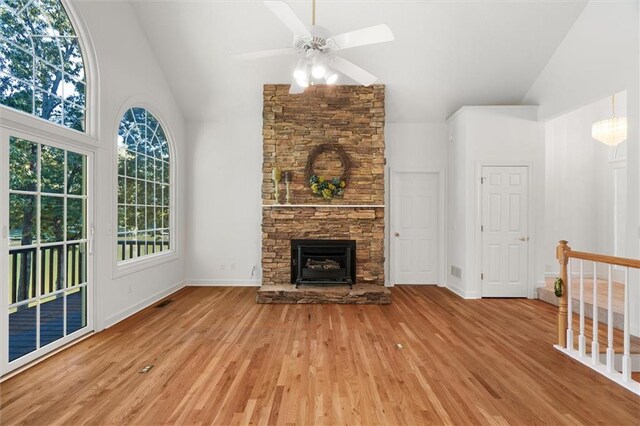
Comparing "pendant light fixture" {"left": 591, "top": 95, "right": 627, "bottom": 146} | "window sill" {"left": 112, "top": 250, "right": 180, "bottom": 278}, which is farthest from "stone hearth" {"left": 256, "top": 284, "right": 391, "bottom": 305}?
"pendant light fixture" {"left": 591, "top": 95, "right": 627, "bottom": 146}

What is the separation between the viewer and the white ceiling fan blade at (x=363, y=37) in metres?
2.36

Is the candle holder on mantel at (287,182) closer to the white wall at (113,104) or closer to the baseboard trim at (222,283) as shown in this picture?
the baseboard trim at (222,283)

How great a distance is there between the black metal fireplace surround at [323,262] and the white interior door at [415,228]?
115 centimetres

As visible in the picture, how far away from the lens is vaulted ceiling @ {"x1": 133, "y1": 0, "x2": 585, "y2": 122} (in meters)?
4.04

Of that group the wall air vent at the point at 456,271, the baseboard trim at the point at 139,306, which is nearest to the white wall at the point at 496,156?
the wall air vent at the point at 456,271

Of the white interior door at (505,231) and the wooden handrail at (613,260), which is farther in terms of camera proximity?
the white interior door at (505,231)

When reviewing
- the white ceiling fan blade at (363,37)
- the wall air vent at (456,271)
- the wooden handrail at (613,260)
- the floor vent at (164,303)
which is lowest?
the floor vent at (164,303)

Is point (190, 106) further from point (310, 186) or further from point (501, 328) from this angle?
point (501, 328)

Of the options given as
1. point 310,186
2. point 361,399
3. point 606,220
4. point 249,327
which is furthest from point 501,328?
point 606,220

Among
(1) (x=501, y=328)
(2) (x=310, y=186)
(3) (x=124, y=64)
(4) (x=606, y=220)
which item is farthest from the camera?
(4) (x=606, y=220)

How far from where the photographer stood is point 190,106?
5.34 meters

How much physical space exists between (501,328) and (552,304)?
158 centimetres

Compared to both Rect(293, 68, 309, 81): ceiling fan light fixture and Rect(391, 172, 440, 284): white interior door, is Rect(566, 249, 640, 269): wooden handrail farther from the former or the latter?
Rect(293, 68, 309, 81): ceiling fan light fixture

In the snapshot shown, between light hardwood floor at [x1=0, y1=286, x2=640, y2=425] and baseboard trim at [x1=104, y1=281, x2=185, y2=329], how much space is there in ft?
0.53
